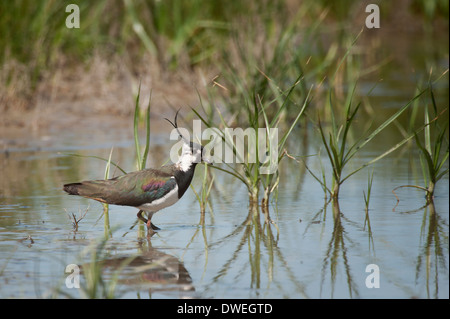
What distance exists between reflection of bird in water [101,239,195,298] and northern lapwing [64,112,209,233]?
1.57 feet

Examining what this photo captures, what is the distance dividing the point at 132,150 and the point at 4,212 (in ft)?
8.85

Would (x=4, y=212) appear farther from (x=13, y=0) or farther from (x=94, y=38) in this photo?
(x=94, y=38)

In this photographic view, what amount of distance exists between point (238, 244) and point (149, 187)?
673mm

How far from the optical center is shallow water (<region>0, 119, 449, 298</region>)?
422 cm

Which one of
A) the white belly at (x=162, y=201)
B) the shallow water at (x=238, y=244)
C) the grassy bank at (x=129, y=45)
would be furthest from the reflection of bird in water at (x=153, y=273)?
the grassy bank at (x=129, y=45)

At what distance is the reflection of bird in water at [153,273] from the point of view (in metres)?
4.21

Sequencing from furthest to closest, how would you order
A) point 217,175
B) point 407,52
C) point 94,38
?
point 407,52
point 94,38
point 217,175

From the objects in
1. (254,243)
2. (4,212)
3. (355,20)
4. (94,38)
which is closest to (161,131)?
(94,38)

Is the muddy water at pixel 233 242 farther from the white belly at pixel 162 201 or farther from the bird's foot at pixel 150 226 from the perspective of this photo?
the white belly at pixel 162 201

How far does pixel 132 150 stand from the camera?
334 inches

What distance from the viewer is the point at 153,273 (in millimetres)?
4461

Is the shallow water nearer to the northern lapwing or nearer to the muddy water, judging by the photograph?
the muddy water

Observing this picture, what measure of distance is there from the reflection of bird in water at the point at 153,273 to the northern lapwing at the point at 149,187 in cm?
48
